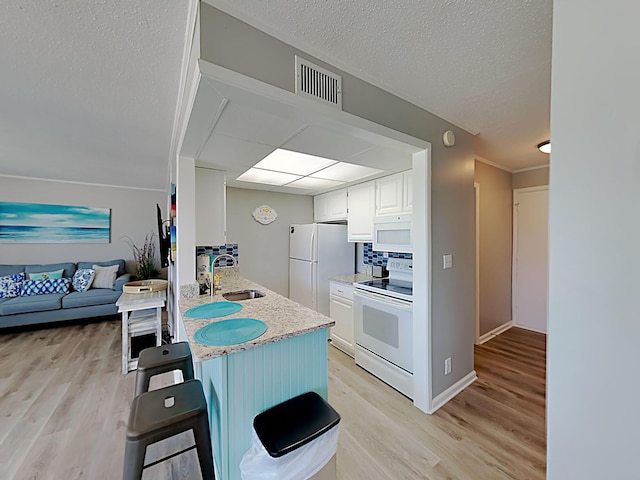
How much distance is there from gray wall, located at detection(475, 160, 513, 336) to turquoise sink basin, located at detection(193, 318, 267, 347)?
10.4ft

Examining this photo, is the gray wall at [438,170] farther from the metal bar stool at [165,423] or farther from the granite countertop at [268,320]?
the metal bar stool at [165,423]

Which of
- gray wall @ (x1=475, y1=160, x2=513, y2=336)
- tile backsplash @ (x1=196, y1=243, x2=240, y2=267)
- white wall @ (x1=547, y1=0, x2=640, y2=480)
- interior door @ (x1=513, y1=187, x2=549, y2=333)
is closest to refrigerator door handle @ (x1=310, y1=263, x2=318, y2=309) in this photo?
tile backsplash @ (x1=196, y1=243, x2=240, y2=267)

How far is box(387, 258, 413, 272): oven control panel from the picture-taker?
273 centimetres

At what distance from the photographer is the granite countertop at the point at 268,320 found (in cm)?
105

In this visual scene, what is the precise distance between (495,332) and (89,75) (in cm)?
496

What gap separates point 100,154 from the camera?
2973mm

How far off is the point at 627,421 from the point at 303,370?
112cm

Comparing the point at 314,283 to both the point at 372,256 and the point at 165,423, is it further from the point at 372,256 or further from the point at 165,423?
the point at 165,423

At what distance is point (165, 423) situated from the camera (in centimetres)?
96

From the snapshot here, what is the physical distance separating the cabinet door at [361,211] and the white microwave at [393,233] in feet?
0.93

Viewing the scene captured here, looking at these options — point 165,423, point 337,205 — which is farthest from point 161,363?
point 337,205

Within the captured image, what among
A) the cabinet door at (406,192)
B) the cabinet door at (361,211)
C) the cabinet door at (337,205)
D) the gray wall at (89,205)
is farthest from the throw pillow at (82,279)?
the cabinet door at (406,192)

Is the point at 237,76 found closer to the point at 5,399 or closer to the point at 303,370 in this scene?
the point at 303,370

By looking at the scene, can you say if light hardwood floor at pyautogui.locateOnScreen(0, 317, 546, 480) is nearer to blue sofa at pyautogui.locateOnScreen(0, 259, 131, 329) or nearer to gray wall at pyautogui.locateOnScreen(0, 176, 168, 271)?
blue sofa at pyautogui.locateOnScreen(0, 259, 131, 329)
